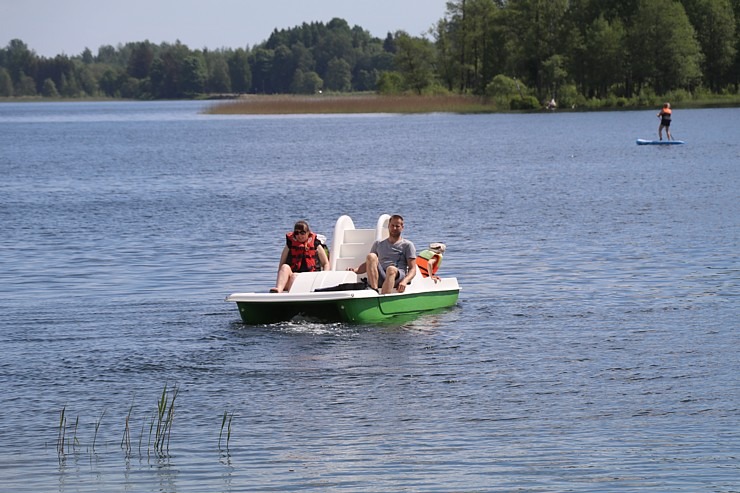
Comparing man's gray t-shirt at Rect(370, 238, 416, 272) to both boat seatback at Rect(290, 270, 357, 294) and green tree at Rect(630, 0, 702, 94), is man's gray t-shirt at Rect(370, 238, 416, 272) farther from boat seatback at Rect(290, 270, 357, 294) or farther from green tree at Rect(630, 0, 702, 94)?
green tree at Rect(630, 0, 702, 94)

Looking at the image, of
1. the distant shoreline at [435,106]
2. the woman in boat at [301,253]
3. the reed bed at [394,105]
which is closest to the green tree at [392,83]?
the distant shoreline at [435,106]

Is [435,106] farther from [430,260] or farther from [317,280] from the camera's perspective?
[317,280]

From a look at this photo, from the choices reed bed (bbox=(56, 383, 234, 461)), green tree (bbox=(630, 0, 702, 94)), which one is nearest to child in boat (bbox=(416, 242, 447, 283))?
reed bed (bbox=(56, 383, 234, 461))

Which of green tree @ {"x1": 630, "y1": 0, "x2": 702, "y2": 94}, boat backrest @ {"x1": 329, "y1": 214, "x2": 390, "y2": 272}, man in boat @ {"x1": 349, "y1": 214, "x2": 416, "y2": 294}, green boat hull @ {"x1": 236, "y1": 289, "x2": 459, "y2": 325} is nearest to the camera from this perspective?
green boat hull @ {"x1": 236, "y1": 289, "x2": 459, "y2": 325}

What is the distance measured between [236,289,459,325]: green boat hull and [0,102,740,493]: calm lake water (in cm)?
17

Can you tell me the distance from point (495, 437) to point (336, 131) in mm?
87049

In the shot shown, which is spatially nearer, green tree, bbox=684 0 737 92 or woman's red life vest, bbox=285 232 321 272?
woman's red life vest, bbox=285 232 321 272

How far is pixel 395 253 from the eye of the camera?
18.4 meters

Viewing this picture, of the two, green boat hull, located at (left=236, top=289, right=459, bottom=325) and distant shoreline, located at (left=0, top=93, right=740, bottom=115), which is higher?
green boat hull, located at (left=236, top=289, right=459, bottom=325)

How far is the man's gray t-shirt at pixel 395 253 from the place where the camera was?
60.3 feet

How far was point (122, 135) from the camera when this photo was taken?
343ft

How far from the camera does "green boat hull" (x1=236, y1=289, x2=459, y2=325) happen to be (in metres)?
17.5

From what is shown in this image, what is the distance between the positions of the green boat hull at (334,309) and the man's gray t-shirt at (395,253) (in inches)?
18.4

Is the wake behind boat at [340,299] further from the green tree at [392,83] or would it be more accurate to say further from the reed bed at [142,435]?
the green tree at [392,83]
